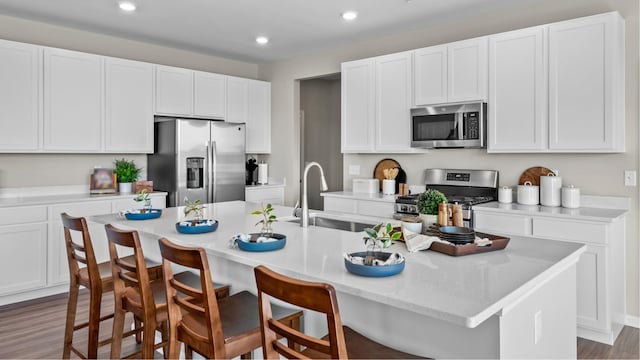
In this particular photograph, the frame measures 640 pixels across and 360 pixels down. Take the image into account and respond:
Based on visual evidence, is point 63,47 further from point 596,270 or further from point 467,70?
point 596,270

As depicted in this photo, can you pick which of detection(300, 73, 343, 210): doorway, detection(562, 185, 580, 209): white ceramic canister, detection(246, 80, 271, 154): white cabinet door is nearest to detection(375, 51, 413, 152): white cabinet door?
detection(562, 185, 580, 209): white ceramic canister

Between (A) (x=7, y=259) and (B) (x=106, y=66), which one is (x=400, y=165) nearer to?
(B) (x=106, y=66)

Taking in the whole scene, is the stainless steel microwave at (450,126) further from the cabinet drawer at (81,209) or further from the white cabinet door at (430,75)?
the cabinet drawer at (81,209)

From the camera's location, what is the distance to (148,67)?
489 cm

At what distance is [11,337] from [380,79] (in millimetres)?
→ 3983

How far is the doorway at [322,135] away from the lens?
22.5ft

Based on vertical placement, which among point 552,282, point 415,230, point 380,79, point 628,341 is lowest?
point 628,341

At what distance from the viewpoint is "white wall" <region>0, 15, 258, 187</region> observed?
4285 millimetres

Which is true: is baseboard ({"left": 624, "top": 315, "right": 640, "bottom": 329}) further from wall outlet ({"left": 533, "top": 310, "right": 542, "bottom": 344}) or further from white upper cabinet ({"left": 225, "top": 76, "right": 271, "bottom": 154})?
white upper cabinet ({"left": 225, "top": 76, "right": 271, "bottom": 154})

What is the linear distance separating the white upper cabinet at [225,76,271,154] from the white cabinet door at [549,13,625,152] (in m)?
3.77

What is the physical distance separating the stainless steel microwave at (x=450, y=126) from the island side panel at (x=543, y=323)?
212cm

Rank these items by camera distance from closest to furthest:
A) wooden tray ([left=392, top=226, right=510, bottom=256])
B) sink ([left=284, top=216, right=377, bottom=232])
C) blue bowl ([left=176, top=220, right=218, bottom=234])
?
wooden tray ([left=392, top=226, right=510, bottom=256]), blue bowl ([left=176, top=220, right=218, bottom=234]), sink ([left=284, top=216, right=377, bottom=232])

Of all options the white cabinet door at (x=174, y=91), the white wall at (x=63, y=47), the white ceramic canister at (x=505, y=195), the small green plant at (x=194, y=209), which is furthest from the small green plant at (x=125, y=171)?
the white ceramic canister at (x=505, y=195)

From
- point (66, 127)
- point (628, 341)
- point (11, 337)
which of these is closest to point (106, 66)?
point (66, 127)
